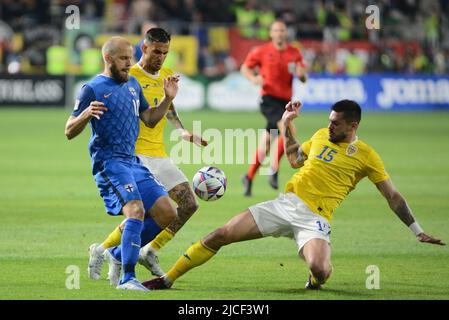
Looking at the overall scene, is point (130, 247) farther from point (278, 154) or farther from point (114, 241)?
point (278, 154)

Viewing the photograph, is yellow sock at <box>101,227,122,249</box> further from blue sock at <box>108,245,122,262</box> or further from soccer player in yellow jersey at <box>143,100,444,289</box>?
soccer player in yellow jersey at <box>143,100,444,289</box>

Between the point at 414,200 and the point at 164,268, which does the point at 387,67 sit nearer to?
the point at 414,200

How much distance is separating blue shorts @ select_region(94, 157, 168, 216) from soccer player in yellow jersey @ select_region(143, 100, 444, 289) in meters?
0.63

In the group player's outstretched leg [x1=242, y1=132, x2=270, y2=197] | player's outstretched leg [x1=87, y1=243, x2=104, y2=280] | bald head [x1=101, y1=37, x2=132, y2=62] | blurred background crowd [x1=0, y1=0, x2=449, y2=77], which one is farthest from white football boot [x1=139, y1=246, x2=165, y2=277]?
blurred background crowd [x1=0, y1=0, x2=449, y2=77]

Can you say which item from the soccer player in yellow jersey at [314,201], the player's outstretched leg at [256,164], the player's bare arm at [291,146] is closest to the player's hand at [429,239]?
the soccer player in yellow jersey at [314,201]

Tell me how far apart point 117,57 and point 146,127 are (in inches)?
51.7

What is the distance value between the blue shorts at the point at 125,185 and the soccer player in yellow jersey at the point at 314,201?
2.05 feet

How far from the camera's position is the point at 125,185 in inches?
312

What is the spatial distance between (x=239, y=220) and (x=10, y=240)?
11.3 feet

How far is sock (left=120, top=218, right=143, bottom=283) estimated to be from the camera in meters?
7.78

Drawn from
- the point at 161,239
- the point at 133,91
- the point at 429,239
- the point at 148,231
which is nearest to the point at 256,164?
the point at 161,239

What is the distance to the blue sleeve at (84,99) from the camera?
7.91m

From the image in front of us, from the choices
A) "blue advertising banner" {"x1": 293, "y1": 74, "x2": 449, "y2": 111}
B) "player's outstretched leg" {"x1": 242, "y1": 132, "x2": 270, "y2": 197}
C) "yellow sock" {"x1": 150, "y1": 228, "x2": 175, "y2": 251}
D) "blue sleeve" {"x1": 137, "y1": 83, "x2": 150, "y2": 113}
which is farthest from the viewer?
"blue advertising banner" {"x1": 293, "y1": 74, "x2": 449, "y2": 111}
